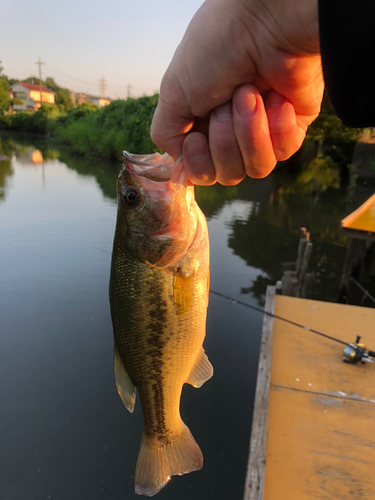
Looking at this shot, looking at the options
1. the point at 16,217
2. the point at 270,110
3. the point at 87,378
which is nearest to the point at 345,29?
the point at 270,110

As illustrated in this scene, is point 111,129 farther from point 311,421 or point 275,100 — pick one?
point 275,100

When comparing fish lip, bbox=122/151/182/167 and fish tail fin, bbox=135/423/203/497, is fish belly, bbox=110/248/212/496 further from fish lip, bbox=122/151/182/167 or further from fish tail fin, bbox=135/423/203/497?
fish lip, bbox=122/151/182/167

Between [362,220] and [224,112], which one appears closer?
[224,112]

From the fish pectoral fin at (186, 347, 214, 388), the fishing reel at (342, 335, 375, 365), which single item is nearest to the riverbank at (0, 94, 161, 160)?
the fishing reel at (342, 335, 375, 365)

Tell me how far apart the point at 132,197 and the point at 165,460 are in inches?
53.4

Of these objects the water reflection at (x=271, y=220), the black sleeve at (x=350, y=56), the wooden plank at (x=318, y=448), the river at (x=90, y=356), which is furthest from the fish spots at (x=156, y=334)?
the water reflection at (x=271, y=220)

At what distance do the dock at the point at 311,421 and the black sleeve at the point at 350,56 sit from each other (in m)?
2.54

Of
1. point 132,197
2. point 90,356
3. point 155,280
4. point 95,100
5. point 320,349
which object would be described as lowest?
point 90,356

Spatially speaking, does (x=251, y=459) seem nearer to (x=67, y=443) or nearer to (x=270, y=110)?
(x=270, y=110)

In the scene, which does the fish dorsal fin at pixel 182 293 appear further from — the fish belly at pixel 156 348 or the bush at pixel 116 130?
the bush at pixel 116 130

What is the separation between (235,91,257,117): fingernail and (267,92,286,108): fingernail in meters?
0.09

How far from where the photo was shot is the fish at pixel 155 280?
1635mm

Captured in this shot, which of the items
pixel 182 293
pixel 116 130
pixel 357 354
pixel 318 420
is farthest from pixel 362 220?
pixel 116 130

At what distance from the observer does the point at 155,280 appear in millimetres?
1647
